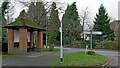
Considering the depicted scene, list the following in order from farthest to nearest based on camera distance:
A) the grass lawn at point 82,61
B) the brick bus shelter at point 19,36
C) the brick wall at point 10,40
→ the brick wall at point 10,40, the brick bus shelter at point 19,36, the grass lawn at point 82,61

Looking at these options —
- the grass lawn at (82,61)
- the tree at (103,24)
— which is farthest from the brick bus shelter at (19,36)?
the tree at (103,24)

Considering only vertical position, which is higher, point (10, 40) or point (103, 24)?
point (103, 24)

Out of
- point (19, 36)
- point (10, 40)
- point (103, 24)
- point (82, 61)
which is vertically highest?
point (103, 24)

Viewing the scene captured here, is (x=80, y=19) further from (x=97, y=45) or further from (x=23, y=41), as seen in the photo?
(x=23, y=41)

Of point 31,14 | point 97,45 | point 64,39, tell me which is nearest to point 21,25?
point 31,14

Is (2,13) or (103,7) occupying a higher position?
(103,7)

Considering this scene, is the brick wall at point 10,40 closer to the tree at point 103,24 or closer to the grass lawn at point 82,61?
the grass lawn at point 82,61

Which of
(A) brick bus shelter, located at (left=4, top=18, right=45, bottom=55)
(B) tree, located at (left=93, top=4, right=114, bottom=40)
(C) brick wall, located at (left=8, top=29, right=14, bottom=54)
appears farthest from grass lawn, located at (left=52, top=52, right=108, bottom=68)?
(B) tree, located at (left=93, top=4, right=114, bottom=40)

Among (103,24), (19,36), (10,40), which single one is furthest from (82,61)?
(103,24)

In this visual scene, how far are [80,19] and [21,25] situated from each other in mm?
31328

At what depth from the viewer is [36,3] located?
877 inches

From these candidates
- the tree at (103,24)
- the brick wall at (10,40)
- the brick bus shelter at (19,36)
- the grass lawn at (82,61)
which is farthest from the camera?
the tree at (103,24)

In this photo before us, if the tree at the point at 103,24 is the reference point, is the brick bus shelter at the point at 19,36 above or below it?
below

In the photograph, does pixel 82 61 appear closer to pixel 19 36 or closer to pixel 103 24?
pixel 19 36
